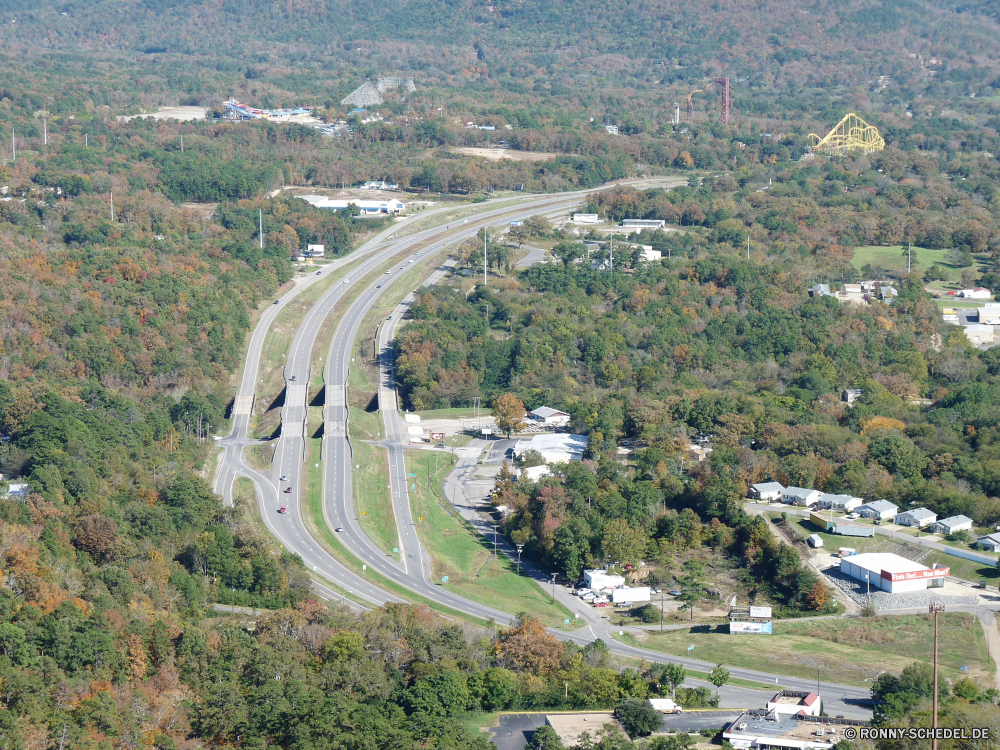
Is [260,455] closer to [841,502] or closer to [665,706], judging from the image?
[841,502]

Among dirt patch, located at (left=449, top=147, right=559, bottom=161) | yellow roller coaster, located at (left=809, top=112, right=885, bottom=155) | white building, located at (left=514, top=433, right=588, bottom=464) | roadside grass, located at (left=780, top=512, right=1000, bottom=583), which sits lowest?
A: white building, located at (left=514, top=433, right=588, bottom=464)

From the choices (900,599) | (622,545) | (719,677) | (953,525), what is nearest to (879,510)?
(953,525)

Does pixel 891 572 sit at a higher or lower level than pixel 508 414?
higher

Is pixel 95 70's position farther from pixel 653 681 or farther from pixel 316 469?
pixel 653 681

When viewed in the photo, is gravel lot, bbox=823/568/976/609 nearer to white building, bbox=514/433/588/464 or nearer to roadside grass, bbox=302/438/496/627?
roadside grass, bbox=302/438/496/627

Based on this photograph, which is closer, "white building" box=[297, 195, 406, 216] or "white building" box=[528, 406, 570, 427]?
"white building" box=[528, 406, 570, 427]

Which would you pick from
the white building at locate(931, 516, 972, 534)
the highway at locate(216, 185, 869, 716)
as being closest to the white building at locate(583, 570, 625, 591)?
the highway at locate(216, 185, 869, 716)

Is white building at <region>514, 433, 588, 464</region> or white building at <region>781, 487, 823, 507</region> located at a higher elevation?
white building at <region>781, 487, 823, 507</region>

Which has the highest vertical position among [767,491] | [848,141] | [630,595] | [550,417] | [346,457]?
[848,141]
